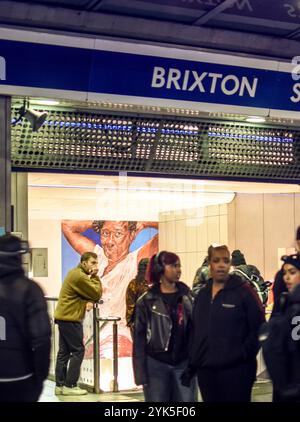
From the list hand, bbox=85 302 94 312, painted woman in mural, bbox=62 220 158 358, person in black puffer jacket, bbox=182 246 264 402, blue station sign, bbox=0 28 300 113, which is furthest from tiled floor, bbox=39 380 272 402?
blue station sign, bbox=0 28 300 113

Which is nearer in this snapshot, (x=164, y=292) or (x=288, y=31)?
(x=164, y=292)

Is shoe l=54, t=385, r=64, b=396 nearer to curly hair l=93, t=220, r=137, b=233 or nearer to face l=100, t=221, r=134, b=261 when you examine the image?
face l=100, t=221, r=134, b=261

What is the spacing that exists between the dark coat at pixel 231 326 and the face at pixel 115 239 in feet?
7.15

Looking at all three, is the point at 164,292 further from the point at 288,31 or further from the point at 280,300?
the point at 288,31

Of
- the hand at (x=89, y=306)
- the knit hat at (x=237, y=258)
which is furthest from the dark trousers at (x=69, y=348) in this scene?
the knit hat at (x=237, y=258)

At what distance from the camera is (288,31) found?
20.7 feet

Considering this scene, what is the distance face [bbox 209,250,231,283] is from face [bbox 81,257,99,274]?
6.61ft

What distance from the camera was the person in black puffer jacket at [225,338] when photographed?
471 cm

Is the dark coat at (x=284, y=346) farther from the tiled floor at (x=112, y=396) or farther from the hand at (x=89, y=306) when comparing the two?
the hand at (x=89, y=306)

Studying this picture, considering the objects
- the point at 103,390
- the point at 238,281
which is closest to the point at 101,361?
the point at 103,390

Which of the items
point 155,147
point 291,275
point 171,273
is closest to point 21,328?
point 171,273

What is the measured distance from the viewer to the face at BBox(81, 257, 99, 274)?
6828 mm

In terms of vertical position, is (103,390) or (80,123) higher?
(80,123)

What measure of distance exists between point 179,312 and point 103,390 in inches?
110
